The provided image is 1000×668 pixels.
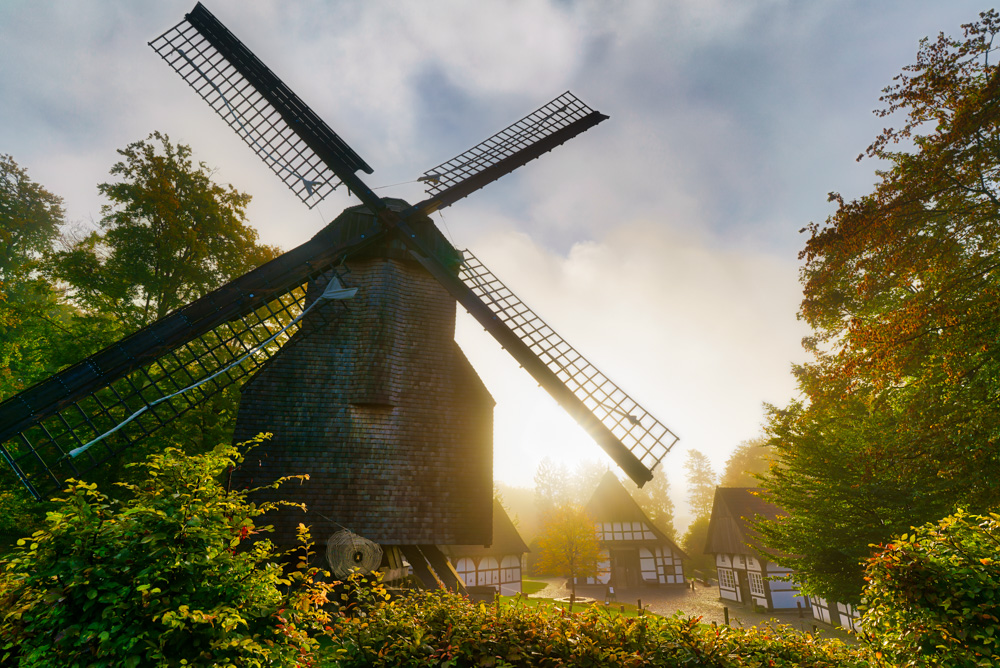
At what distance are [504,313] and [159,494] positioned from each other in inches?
348

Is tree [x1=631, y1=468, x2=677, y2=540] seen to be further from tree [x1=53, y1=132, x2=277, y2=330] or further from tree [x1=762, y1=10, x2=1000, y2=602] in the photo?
tree [x1=53, y1=132, x2=277, y2=330]

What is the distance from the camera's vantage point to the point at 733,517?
25.5m

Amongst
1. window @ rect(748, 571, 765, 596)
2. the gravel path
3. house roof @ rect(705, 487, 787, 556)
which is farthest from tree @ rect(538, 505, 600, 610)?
window @ rect(748, 571, 765, 596)

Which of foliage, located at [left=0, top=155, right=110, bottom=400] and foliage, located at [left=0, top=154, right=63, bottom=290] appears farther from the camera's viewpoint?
foliage, located at [left=0, top=154, right=63, bottom=290]

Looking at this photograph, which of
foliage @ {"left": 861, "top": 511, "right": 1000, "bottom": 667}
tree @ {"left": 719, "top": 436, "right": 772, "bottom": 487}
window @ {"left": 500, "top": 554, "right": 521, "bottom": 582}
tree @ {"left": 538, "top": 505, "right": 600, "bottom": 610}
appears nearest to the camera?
foliage @ {"left": 861, "top": 511, "right": 1000, "bottom": 667}

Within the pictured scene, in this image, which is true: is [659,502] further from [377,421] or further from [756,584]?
[377,421]

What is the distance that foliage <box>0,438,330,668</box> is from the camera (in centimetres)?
269

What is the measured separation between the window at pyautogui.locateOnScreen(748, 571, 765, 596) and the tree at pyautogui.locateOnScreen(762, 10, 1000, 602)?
13.8 m

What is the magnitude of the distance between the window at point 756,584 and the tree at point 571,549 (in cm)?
865

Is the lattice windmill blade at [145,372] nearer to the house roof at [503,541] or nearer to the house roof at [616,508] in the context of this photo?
the house roof at [503,541]

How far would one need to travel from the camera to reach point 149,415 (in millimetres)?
11664

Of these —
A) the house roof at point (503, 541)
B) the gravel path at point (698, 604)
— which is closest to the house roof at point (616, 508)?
the gravel path at point (698, 604)

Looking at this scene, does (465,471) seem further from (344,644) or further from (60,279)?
(60,279)

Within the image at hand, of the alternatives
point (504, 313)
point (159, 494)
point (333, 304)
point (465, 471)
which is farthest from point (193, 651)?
point (504, 313)
